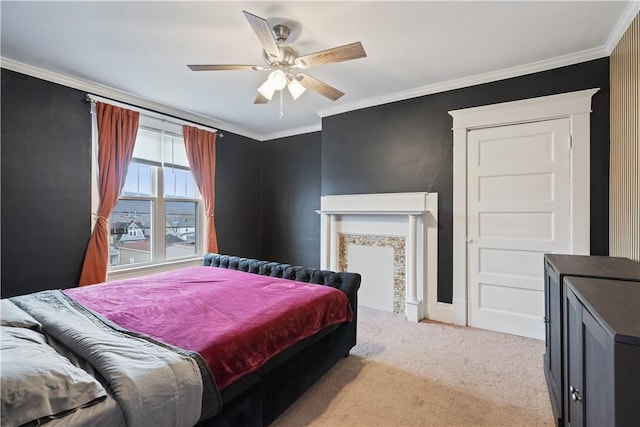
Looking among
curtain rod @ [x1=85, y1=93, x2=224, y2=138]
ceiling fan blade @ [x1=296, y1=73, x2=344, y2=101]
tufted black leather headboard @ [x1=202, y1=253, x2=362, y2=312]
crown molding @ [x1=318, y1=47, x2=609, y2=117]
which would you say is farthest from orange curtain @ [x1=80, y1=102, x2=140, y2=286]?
crown molding @ [x1=318, y1=47, x2=609, y2=117]

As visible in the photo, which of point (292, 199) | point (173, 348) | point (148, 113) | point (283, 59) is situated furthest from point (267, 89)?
point (292, 199)

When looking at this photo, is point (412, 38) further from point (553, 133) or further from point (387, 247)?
point (387, 247)

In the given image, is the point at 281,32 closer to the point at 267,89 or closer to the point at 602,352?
the point at 267,89

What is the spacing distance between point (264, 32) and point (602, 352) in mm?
2191

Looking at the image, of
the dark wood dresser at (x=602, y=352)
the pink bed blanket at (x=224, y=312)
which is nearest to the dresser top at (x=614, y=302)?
the dark wood dresser at (x=602, y=352)

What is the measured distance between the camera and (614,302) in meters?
1.04

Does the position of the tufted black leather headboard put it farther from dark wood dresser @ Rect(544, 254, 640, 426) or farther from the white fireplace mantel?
dark wood dresser @ Rect(544, 254, 640, 426)

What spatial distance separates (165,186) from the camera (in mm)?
3904

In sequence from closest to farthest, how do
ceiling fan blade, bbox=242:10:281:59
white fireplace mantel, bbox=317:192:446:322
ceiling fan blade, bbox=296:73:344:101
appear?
ceiling fan blade, bbox=242:10:281:59 < ceiling fan blade, bbox=296:73:344:101 < white fireplace mantel, bbox=317:192:446:322

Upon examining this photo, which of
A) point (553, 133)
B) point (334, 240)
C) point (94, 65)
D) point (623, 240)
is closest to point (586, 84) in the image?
point (553, 133)

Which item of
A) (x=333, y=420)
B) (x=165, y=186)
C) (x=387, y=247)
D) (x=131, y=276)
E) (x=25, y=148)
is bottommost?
(x=333, y=420)

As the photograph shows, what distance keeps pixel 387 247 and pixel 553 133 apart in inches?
80.1

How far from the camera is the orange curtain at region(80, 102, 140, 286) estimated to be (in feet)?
10.1

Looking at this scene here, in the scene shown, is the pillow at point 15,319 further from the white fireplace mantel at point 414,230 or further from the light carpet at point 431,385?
the white fireplace mantel at point 414,230
